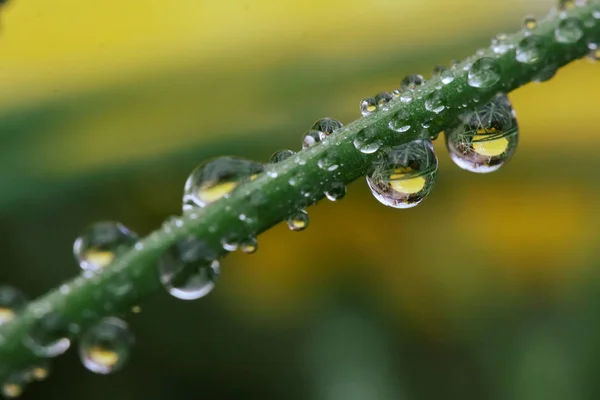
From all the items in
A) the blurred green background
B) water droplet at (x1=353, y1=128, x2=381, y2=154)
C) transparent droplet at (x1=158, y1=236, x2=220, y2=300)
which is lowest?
transparent droplet at (x1=158, y1=236, x2=220, y2=300)

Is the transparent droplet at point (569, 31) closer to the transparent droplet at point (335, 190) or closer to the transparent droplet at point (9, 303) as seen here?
the transparent droplet at point (335, 190)

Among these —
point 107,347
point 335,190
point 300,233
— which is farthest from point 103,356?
point 300,233

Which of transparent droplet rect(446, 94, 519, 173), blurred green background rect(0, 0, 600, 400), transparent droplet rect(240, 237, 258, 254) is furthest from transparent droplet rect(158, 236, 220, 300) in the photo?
blurred green background rect(0, 0, 600, 400)

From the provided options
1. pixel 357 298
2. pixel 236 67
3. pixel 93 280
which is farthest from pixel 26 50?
pixel 93 280

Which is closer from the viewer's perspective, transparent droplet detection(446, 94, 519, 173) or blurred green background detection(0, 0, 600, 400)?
transparent droplet detection(446, 94, 519, 173)

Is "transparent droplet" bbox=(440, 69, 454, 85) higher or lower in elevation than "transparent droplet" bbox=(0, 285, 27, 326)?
higher

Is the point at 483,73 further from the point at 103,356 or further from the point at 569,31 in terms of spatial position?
the point at 103,356

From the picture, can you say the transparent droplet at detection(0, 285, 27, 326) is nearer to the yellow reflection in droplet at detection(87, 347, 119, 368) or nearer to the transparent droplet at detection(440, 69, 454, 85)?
the yellow reflection in droplet at detection(87, 347, 119, 368)
